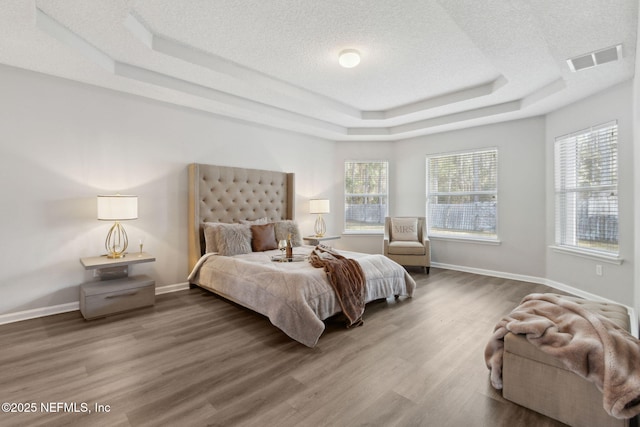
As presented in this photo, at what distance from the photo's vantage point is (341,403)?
183 cm

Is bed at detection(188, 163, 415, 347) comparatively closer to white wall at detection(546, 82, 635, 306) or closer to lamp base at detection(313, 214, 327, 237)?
lamp base at detection(313, 214, 327, 237)

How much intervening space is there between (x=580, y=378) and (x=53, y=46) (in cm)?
442

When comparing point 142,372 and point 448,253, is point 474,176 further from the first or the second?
point 142,372

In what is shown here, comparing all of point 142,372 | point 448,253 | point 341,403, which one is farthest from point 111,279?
point 448,253

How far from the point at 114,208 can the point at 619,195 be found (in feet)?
18.3

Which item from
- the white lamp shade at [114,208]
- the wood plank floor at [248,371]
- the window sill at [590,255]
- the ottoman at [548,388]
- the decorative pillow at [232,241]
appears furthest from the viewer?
the decorative pillow at [232,241]

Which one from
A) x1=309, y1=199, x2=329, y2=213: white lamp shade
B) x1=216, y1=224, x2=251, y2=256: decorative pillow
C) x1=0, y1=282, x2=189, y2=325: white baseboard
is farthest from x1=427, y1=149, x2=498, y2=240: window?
x1=0, y1=282, x2=189, y2=325: white baseboard

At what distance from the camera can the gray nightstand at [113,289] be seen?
10.1ft

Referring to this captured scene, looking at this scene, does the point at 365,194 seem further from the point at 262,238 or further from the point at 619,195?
the point at 619,195

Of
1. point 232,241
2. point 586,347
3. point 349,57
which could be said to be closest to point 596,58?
point 349,57

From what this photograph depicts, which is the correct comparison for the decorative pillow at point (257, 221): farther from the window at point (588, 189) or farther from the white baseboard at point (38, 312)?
the window at point (588, 189)

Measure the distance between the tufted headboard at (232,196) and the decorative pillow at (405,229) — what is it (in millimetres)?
1907

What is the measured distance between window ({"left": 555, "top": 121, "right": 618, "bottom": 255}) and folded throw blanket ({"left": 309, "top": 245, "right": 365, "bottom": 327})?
309cm

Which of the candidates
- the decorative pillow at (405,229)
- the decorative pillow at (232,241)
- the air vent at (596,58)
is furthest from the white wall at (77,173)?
the air vent at (596,58)
